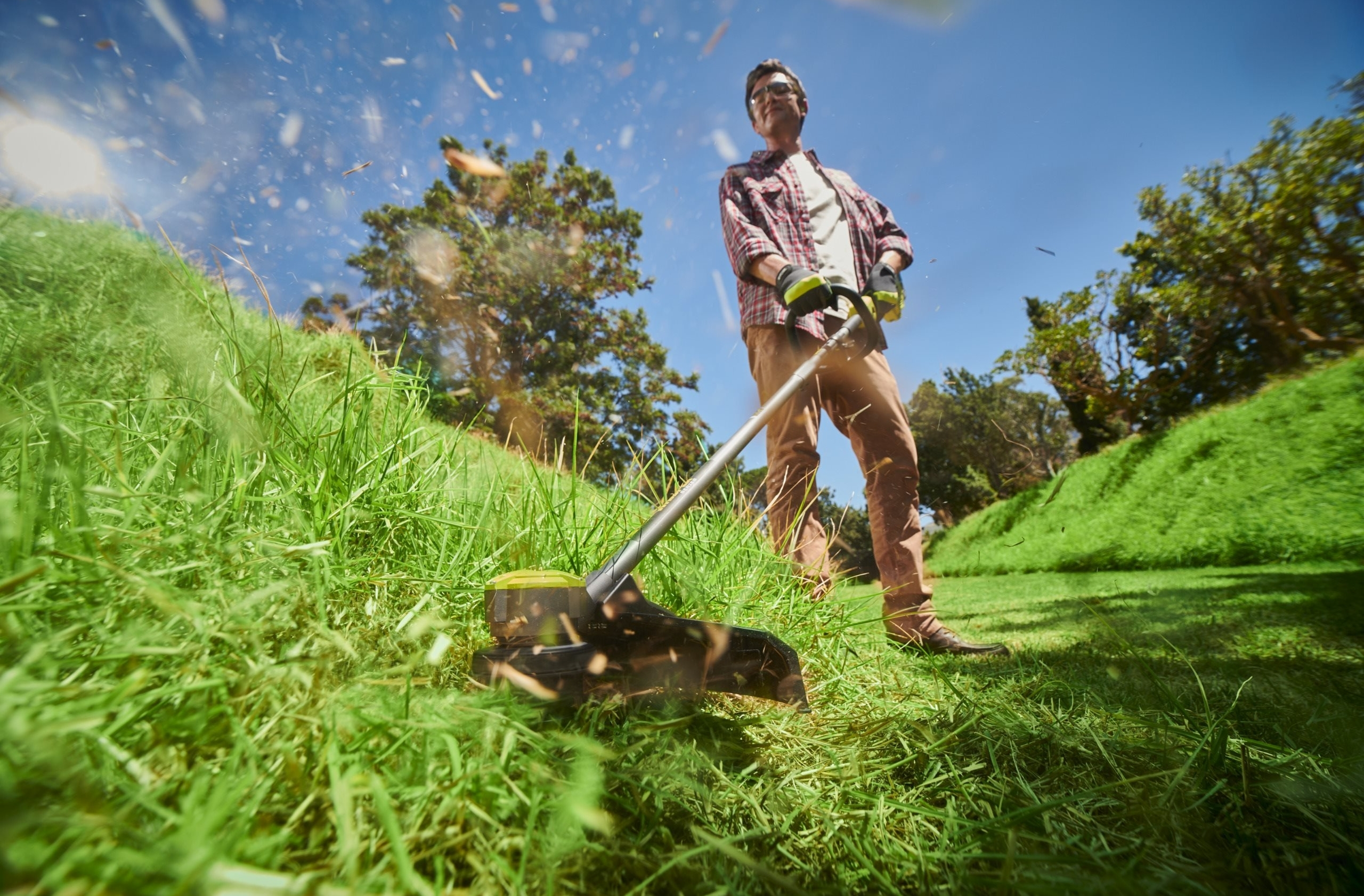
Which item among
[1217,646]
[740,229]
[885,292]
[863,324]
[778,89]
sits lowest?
[1217,646]

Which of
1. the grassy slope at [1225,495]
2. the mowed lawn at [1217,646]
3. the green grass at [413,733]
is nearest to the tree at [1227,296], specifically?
the grassy slope at [1225,495]

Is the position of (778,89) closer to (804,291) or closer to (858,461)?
(804,291)

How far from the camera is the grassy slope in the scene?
5.29m

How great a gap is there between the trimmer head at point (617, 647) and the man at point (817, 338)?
100cm

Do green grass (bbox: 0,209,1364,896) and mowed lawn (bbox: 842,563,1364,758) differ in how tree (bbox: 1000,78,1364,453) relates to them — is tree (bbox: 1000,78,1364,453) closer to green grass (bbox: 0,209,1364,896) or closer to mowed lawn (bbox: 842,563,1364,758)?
Answer: mowed lawn (bbox: 842,563,1364,758)

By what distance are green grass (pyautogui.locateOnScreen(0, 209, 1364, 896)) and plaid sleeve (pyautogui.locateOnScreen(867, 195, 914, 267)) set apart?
2278 millimetres

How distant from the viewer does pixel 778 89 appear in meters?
3.03

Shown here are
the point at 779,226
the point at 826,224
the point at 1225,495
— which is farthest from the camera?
the point at 1225,495

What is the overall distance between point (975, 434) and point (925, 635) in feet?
76.5

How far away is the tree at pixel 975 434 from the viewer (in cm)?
1878

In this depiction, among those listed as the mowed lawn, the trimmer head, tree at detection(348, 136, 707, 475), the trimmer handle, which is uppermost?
tree at detection(348, 136, 707, 475)

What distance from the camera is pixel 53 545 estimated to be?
2.06ft

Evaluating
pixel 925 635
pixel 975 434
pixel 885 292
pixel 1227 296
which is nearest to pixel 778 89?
pixel 885 292

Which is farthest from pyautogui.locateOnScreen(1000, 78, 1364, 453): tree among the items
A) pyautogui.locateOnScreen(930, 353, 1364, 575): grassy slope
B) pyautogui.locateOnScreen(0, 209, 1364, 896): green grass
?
pyautogui.locateOnScreen(0, 209, 1364, 896): green grass
